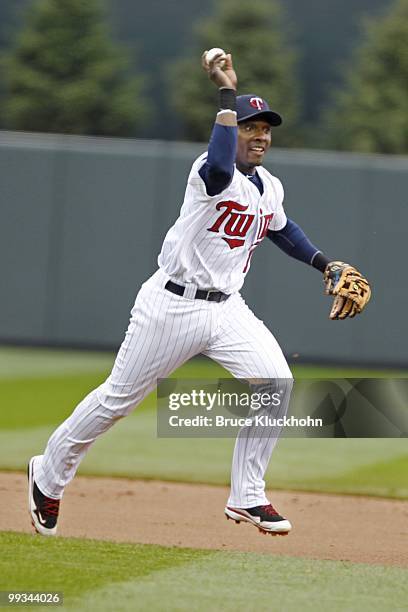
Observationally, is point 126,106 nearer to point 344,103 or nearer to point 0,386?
point 344,103

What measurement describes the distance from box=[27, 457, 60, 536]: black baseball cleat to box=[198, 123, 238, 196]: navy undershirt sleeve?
1.63 metres

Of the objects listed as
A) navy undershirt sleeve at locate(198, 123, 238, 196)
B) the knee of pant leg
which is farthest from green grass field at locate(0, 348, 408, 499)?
navy undershirt sleeve at locate(198, 123, 238, 196)

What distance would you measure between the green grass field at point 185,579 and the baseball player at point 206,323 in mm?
349

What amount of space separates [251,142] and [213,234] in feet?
1.51

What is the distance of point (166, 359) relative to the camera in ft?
16.1

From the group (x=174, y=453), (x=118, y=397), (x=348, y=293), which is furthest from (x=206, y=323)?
(x=174, y=453)

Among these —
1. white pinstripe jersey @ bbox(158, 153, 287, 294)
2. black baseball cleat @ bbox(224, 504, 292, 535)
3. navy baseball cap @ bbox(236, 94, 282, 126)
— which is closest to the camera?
white pinstripe jersey @ bbox(158, 153, 287, 294)

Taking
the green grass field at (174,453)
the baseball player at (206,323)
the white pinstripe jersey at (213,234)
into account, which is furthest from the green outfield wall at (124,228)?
the white pinstripe jersey at (213,234)

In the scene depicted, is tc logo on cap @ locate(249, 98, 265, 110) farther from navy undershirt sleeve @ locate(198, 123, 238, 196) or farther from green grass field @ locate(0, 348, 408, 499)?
green grass field @ locate(0, 348, 408, 499)

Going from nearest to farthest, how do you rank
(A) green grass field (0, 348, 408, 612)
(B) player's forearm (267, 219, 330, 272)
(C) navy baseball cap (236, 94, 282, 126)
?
(A) green grass field (0, 348, 408, 612)
(C) navy baseball cap (236, 94, 282, 126)
(B) player's forearm (267, 219, 330, 272)

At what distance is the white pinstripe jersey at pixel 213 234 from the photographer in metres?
4.81

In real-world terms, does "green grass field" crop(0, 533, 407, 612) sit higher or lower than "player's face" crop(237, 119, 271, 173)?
lower

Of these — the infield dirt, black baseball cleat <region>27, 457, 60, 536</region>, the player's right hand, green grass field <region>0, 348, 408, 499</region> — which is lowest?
green grass field <region>0, 348, 408, 499</region>

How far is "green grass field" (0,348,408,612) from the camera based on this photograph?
156 inches
